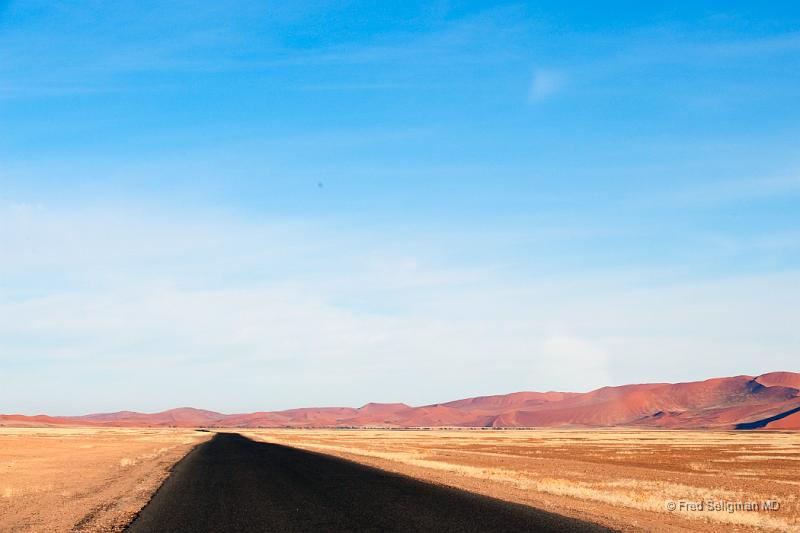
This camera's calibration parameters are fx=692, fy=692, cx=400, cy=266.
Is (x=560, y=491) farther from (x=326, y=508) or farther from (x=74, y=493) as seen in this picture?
(x=74, y=493)

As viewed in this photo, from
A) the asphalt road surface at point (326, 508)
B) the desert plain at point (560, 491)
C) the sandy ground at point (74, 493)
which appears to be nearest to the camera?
the asphalt road surface at point (326, 508)

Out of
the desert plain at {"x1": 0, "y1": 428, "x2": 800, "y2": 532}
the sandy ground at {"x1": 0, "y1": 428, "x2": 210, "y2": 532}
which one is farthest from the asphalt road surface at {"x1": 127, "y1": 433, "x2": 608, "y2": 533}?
the desert plain at {"x1": 0, "y1": 428, "x2": 800, "y2": 532}

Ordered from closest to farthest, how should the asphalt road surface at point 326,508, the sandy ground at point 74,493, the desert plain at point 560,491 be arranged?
1. the asphalt road surface at point 326,508
2. the sandy ground at point 74,493
3. the desert plain at point 560,491

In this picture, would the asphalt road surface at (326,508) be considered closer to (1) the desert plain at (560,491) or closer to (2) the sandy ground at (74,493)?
(2) the sandy ground at (74,493)

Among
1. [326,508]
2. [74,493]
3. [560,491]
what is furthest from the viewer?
[74,493]

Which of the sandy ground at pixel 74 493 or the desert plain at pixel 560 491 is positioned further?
the desert plain at pixel 560 491

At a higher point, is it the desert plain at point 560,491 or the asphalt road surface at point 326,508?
the asphalt road surface at point 326,508

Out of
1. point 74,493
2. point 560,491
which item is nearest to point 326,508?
point 560,491

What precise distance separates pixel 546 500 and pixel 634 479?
38.4 ft

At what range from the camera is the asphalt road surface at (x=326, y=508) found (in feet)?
54.5

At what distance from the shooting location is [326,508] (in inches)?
779

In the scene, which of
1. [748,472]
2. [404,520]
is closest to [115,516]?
[404,520]

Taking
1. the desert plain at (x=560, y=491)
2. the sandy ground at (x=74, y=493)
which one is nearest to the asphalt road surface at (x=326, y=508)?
the sandy ground at (x=74, y=493)

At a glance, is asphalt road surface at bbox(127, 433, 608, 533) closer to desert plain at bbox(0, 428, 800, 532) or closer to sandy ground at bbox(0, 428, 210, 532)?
sandy ground at bbox(0, 428, 210, 532)
